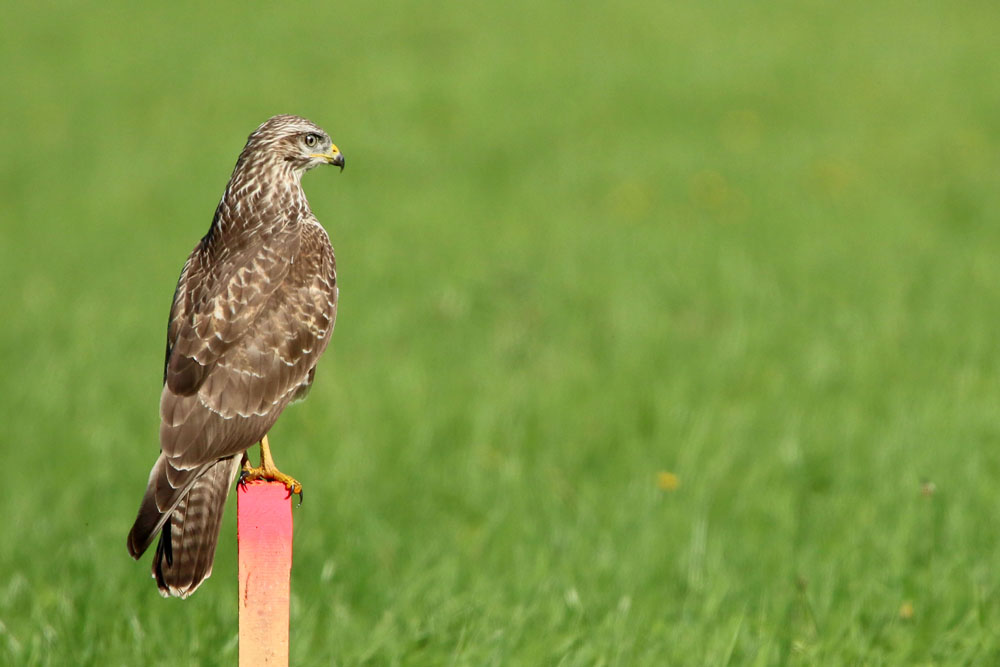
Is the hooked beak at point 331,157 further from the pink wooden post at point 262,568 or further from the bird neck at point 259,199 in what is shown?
the pink wooden post at point 262,568

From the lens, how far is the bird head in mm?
3094

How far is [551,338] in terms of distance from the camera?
879 cm

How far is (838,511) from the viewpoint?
19.0 ft

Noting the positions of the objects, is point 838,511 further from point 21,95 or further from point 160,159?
point 21,95

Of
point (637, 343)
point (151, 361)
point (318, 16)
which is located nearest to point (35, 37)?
point (318, 16)

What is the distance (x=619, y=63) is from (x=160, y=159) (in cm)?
742

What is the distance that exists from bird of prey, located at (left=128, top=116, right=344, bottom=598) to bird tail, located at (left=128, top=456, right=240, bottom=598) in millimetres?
19

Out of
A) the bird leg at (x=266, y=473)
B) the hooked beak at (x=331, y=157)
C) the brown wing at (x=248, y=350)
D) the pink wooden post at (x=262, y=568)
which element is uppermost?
the hooked beak at (x=331, y=157)

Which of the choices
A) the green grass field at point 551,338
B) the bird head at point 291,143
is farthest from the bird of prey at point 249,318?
the green grass field at point 551,338

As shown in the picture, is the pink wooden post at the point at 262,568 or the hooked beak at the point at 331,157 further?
the hooked beak at the point at 331,157

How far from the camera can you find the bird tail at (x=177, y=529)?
2.62 meters

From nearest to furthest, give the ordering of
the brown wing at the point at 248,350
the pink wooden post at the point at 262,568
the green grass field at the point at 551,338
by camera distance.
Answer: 1. the pink wooden post at the point at 262,568
2. the brown wing at the point at 248,350
3. the green grass field at the point at 551,338

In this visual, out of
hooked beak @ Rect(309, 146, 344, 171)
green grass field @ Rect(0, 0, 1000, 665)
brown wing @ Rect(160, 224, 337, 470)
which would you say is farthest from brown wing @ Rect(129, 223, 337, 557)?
green grass field @ Rect(0, 0, 1000, 665)

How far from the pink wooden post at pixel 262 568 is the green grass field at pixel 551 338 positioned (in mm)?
1339
